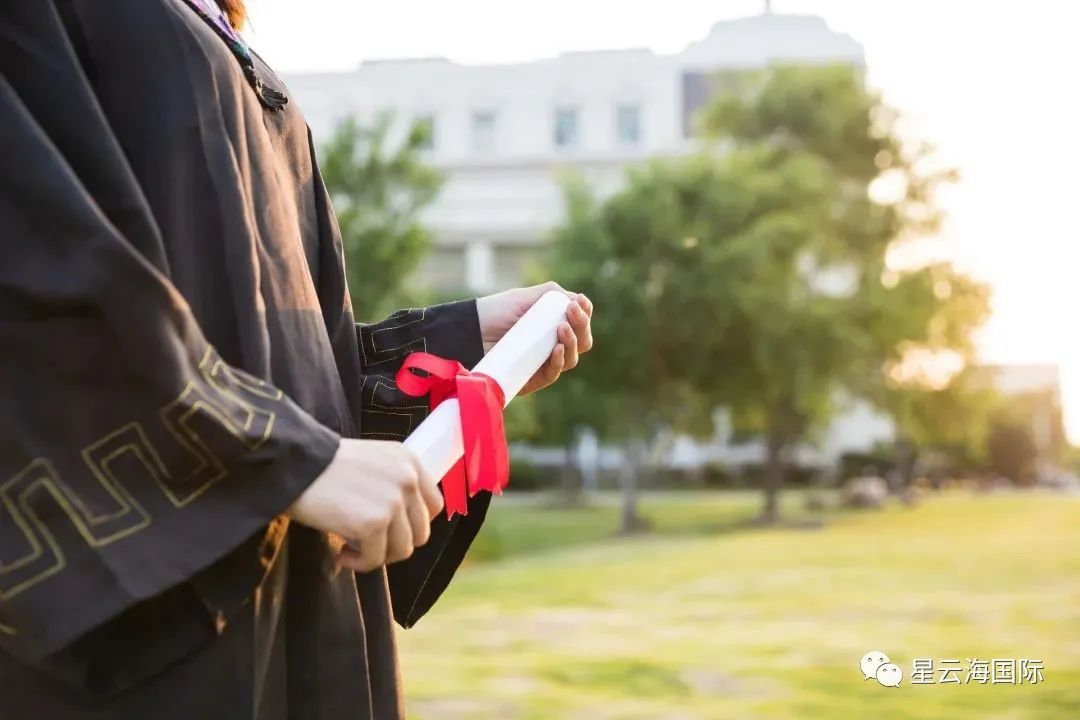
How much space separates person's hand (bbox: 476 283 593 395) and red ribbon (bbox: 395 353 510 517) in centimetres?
14

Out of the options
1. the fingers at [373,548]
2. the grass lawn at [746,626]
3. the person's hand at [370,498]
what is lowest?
the grass lawn at [746,626]

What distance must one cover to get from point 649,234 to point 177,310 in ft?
52.7

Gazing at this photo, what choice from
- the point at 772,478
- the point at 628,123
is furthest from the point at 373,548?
the point at 628,123

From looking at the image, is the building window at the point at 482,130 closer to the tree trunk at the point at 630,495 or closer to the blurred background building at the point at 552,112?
the blurred background building at the point at 552,112

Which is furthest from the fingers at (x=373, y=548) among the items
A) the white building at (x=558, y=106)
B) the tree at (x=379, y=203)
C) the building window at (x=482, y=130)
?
the building window at (x=482, y=130)

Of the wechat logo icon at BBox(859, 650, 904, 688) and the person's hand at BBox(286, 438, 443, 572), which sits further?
the wechat logo icon at BBox(859, 650, 904, 688)

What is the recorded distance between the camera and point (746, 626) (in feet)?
24.5

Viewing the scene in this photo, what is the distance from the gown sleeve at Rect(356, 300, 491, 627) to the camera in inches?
50.0

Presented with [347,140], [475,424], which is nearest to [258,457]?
[475,424]

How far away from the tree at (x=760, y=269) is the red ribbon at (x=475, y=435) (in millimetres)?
14892

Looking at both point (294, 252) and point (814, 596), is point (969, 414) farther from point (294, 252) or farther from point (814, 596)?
point (294, 252)

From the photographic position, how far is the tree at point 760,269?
16531 millimetres

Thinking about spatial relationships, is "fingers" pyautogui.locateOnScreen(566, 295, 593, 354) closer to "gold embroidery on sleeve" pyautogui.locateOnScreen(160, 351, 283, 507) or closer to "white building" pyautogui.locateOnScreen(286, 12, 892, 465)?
"gold embroidery on sleeve" pyautogui.locateOnScreen(160, 351, 283, 507)

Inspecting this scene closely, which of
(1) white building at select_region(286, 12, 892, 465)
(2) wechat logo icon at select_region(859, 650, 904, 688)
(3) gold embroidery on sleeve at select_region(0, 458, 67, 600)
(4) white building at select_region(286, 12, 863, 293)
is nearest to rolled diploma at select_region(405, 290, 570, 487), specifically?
(3) gold embroidery on sleeve at select_region(0, 458, 67, 600)
